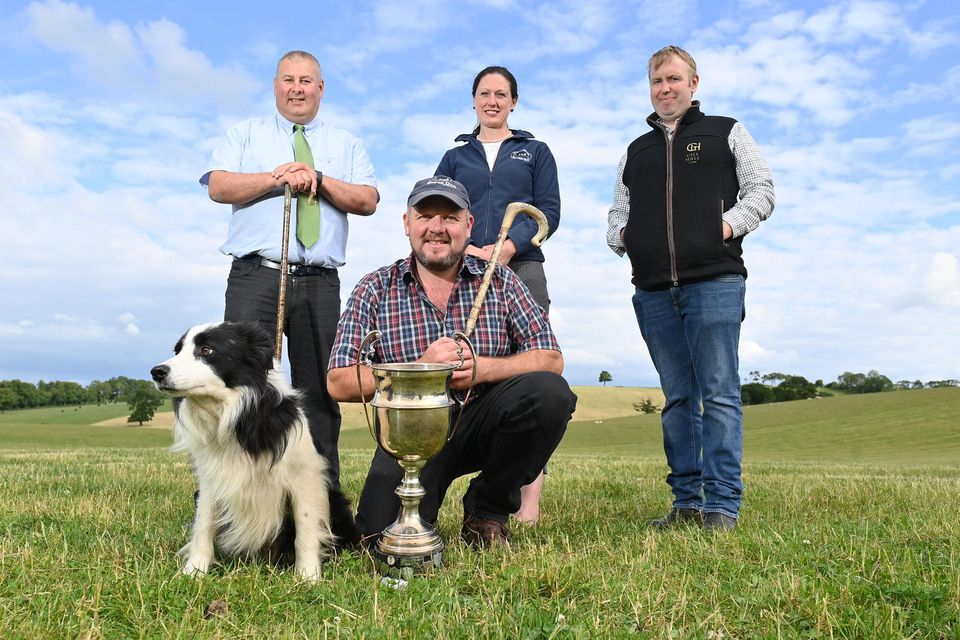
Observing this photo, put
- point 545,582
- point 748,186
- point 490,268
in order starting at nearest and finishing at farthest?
point 545,582
point 490,268
point 748,186

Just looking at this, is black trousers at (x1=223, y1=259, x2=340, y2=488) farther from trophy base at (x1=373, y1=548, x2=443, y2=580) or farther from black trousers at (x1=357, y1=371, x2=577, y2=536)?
trophy base at (x1=373, y1=548, x2=443, y2=580)

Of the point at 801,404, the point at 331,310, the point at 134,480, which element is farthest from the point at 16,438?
the point at 801,404

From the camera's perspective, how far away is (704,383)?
4586mm

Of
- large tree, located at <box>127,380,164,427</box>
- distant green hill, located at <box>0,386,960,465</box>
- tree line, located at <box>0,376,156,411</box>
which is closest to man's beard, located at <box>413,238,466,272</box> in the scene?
distant green hill, located at <box>0,386,960,465</box>

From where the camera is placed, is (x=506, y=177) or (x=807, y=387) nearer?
(x=506, y=177)

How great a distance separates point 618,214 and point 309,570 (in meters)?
3.24

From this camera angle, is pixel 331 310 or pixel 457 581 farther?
pixel 331 310

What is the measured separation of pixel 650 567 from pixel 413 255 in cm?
216

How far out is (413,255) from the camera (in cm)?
415

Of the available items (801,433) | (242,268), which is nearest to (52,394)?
(801,433)

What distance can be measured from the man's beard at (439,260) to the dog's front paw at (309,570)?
1.72 meters

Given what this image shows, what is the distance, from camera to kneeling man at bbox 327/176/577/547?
12.8 feet

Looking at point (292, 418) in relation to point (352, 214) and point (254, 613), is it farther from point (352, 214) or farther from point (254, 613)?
point (352, 214)

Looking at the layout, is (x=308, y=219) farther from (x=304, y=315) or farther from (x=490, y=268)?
(x=490, y=268)
